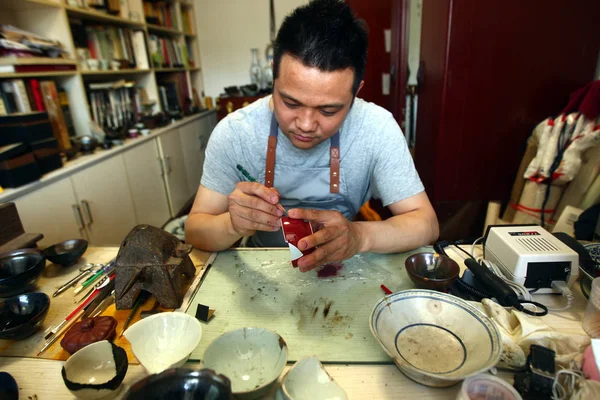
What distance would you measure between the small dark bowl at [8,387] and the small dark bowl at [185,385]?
14.5 inches

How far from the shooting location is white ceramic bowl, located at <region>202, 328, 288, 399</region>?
0.73m

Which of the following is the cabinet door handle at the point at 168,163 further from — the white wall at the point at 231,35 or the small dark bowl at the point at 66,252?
the small dark bowl at the point at 66,252

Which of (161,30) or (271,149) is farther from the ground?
(161,30)

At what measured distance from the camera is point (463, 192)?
2385 millimetres

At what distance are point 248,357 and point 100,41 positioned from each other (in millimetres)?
3268

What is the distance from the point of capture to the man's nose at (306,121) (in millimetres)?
1168

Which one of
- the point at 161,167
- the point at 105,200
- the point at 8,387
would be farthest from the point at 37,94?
the point at 8,387

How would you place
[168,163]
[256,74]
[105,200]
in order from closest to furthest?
[105,200] → [168,163] → [256,74]

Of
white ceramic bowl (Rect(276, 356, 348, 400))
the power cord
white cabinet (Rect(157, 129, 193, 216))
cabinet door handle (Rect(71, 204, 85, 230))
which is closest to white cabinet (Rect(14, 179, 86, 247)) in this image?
cabinet door handle (Rect(71, 204, 85, 230))

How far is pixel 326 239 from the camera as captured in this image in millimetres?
1000

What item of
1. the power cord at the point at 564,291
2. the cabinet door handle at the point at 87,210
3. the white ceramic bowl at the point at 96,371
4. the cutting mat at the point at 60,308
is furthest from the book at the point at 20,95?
the power cord at the point at 564,291

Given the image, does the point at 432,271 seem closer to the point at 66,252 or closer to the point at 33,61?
the point at 66,252

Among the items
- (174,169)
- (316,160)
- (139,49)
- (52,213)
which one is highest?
(139,49)

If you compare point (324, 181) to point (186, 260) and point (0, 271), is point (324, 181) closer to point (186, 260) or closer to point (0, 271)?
point (186, 260)
